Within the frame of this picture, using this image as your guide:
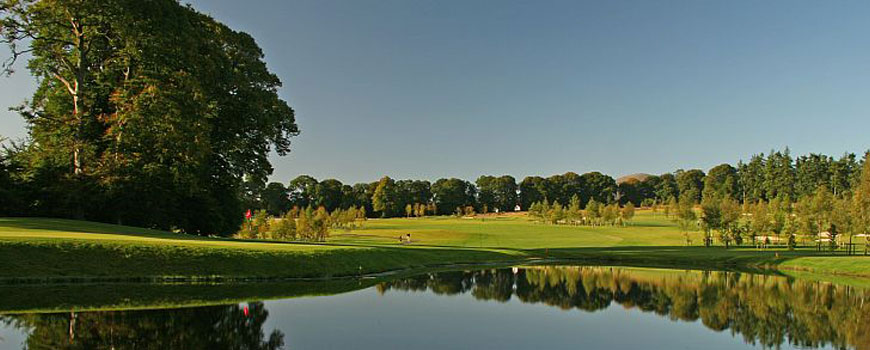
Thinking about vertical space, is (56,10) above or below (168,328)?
above

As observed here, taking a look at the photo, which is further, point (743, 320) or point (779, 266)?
point (779, 266)

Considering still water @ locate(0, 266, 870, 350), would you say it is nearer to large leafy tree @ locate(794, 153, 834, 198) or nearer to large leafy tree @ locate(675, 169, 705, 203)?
large leafy tree @ locate(794, 153, 834, 198)

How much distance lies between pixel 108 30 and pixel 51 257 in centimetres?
1991

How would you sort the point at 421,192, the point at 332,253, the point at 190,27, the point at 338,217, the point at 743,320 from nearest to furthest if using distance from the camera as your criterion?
the point at 743,320 → the point at 332,253 → the point at 190,27 → the point at 338,217 → the point at 421,192

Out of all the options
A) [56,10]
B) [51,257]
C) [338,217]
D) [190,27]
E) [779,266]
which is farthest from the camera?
[338,217]

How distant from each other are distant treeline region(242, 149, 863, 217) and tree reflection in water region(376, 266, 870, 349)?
9648 centimetres

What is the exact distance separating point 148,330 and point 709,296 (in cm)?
2404

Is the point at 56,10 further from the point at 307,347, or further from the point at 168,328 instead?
the point at 307,347

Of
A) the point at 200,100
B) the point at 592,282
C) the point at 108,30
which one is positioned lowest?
the point at 592,282

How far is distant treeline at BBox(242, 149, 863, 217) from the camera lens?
14025 centimetres

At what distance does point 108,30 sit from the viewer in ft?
118

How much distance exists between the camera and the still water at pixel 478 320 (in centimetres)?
1355

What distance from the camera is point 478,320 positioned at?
1833 centimetres

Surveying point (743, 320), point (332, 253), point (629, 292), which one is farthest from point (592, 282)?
point (332, 253)
